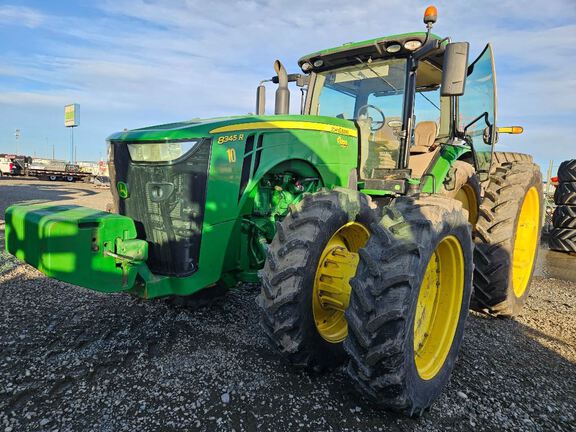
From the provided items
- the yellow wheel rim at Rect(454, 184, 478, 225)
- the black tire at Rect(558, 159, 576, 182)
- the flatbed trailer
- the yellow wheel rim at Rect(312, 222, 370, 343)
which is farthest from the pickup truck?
the yellow wheel rim at Rect(312, 222, 370, 343)

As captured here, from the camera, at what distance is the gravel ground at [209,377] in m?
2.30

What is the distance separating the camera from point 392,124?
12.5 feet

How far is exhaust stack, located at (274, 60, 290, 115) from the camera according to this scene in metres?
4.17

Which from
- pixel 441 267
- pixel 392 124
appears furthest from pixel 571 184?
pixel 441 267

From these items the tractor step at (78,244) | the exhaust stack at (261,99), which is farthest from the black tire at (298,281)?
the exhaust stack at (261,99)

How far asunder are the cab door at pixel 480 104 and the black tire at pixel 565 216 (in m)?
4.36

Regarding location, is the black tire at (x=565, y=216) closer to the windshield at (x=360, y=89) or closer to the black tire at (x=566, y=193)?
the black tire at (x=566, y=193)

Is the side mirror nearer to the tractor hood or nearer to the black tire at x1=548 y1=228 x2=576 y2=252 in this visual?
the tractor hood

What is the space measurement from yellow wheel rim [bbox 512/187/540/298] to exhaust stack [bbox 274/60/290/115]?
282 centimetres

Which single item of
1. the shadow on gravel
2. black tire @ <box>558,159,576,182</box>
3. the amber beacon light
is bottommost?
the shadow on gravel

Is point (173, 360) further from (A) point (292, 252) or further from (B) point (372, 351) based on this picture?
(B) point (372, 351)

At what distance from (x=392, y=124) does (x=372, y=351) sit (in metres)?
2.36

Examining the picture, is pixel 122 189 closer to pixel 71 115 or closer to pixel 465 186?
pixel 465 186

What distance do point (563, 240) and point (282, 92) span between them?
647 cm
